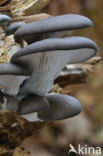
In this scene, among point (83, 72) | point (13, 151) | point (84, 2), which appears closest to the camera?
point (13, 151)

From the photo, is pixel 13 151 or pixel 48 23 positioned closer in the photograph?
pixel 48 23

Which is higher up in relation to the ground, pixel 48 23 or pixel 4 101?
pixel 48 23

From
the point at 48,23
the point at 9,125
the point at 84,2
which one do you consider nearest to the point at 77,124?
the point at 84,2

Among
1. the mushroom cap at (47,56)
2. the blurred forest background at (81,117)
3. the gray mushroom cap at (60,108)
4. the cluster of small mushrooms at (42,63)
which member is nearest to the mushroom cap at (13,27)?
the cluster of small mushrooms at (42,63)

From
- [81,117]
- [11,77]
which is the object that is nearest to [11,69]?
[11,77]

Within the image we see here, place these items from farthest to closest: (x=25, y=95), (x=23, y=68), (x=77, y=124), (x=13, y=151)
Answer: (x=77, y=124)
(x=13, y=151)
(x=25, y=95)
(x=23, y=68)

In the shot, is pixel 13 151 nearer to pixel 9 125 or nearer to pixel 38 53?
pixel 9 125

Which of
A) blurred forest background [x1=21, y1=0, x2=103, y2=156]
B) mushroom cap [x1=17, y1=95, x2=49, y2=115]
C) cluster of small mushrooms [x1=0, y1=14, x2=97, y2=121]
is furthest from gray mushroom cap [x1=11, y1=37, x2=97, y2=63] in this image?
blurred forest background [x1=21, y1=0, x2=103, y2=156]
